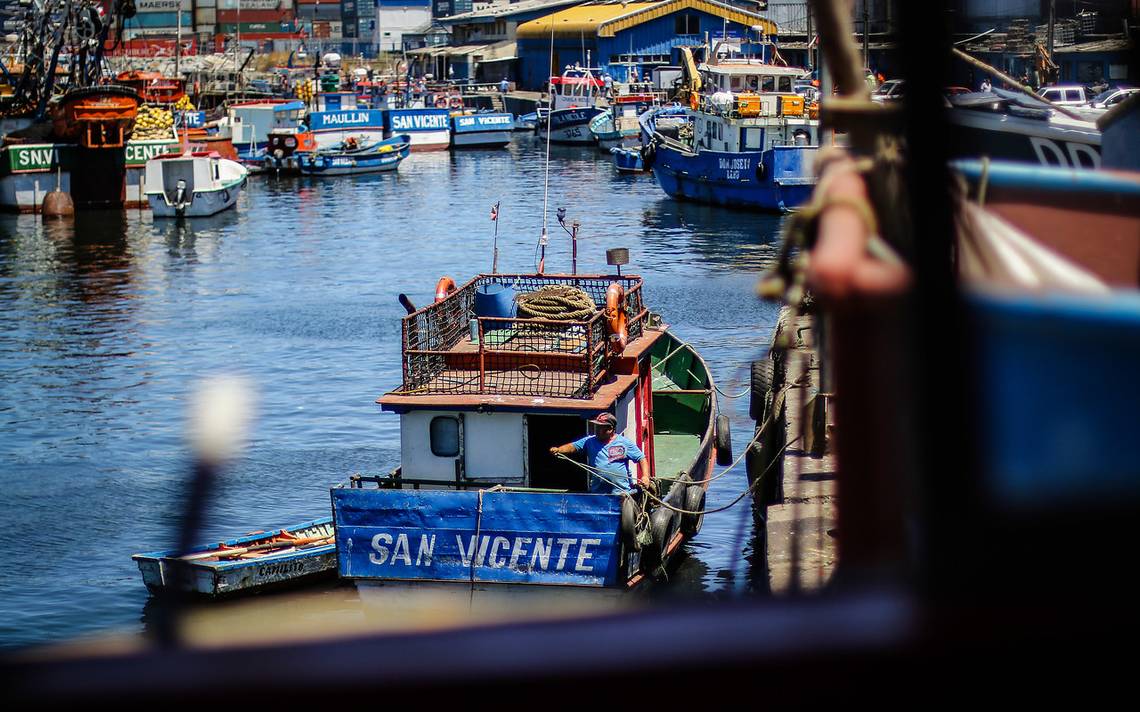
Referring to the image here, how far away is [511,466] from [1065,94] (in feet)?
57.0

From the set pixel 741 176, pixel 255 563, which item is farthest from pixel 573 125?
pixel 255 563

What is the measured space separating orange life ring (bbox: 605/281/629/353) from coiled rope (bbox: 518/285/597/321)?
296 mm

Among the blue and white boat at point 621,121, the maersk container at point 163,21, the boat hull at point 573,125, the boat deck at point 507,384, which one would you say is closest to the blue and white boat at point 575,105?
the boat hull at point 573,125

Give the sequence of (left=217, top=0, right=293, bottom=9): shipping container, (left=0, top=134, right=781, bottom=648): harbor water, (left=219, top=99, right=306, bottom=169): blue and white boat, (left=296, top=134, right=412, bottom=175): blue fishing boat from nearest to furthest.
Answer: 1. (left=0, top=134, right=781, bottom=648): harbor water
2. (left=296, top=134, right=412, bottom=175): blue fishing boat
3. (left=219, top=99, right=306, bottom=169): blue and white boat
4. (left=217, top=0, right=293, bottom=9): shipping container

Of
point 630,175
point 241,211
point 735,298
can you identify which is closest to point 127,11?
point 241,211

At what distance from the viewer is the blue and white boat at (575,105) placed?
88.2 metres

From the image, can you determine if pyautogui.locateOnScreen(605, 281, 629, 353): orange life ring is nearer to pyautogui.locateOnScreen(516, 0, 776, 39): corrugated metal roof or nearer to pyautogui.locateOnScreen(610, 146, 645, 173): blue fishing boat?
pyautogui.locateOnScreen(610, 146, 645, 173): blue fishing boat

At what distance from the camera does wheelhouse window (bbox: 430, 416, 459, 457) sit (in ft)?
51.1

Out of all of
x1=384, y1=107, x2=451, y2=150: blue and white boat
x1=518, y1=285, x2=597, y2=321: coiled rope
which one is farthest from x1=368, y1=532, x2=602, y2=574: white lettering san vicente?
x1=384, y1=107, x2=451, y2=150: blue and white boat

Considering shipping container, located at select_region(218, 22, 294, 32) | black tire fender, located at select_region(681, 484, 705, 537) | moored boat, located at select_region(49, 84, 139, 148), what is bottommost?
black tire fender, located at select_region(681, 484, 705, 537)

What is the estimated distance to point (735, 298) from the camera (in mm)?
38281

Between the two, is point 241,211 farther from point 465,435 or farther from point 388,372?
point 465,435

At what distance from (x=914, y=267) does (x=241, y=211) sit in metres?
60.8

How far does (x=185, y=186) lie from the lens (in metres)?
57.6
